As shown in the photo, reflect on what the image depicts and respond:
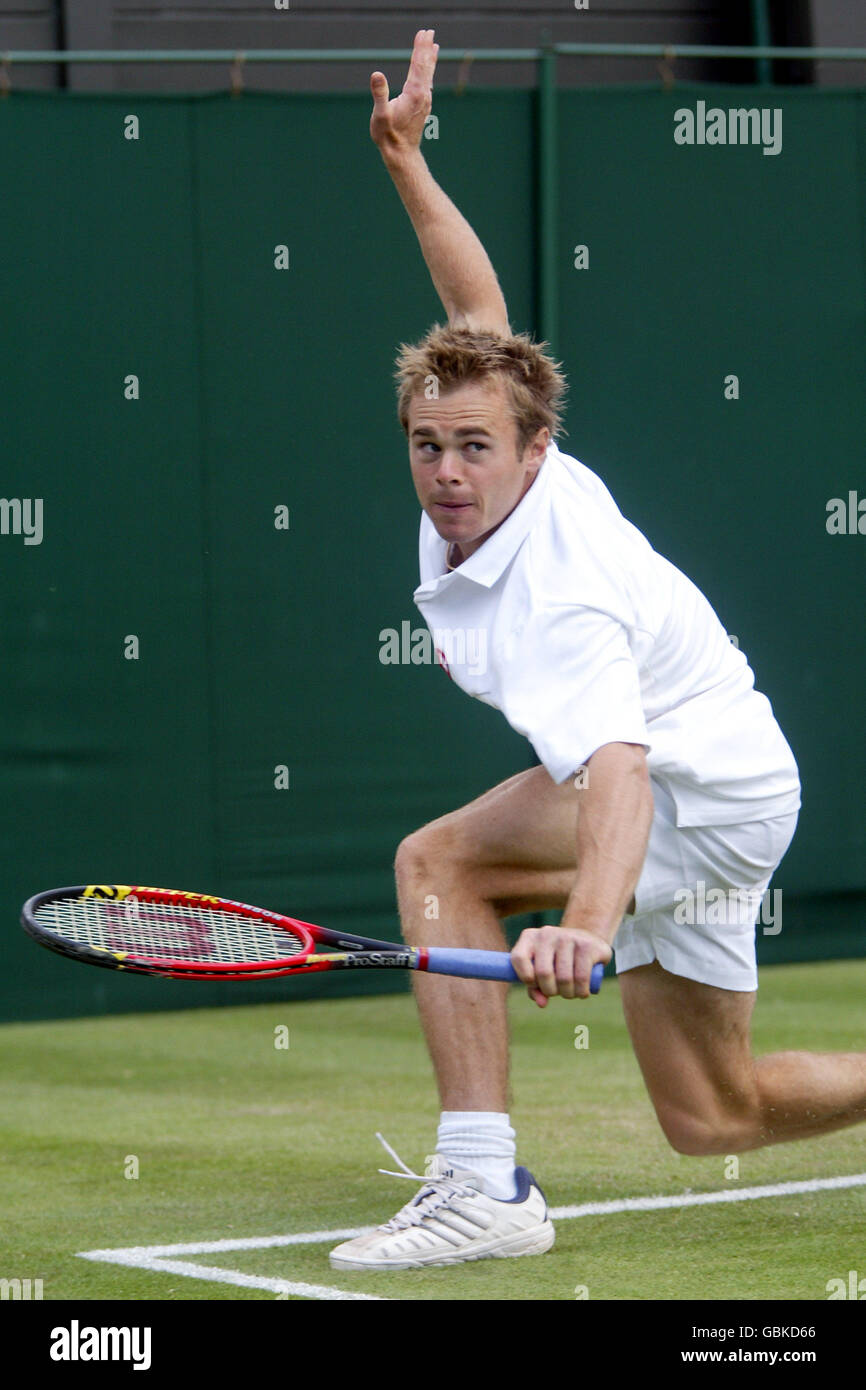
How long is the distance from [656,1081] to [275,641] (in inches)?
124

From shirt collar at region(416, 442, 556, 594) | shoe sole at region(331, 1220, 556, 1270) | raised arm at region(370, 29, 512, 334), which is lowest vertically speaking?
shoe sole at region(331, 1220, 556, 1270)

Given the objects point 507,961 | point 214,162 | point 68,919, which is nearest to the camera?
point 507,961

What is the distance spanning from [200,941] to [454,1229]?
0.65m

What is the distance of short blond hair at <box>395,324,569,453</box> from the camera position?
345 cm

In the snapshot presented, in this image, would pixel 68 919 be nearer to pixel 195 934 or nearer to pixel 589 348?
pixel 195 934

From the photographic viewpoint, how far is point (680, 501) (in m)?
6.94

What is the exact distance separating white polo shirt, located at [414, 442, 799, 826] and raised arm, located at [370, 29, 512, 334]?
1.25ft

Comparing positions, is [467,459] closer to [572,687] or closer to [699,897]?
[572,687]

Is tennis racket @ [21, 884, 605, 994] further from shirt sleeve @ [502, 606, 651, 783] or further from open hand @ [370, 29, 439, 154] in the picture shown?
open hand @ [370, 29, 439, 154]

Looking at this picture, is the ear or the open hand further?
the open hand

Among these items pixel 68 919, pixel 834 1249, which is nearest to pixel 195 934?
pixel 68 919

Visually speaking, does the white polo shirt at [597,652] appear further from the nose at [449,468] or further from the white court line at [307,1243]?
the white court line at [307,1243]
